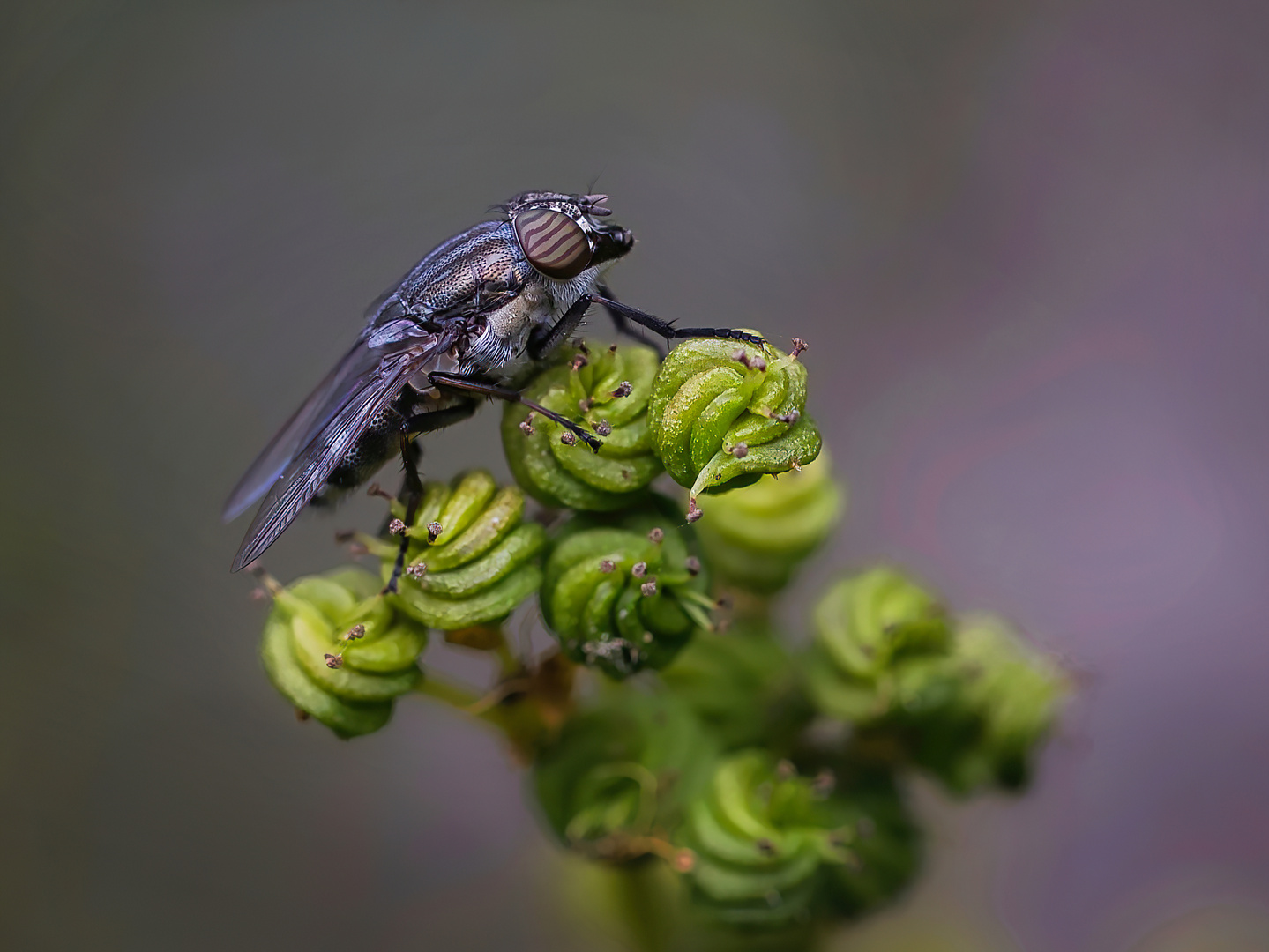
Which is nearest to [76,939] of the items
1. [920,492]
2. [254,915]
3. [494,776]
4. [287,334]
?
[254,915]

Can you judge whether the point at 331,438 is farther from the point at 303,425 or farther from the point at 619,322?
the point at 619,322

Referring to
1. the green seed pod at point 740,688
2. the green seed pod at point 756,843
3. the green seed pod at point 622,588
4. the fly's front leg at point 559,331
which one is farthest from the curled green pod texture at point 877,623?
the fly's front leg at point 559,331

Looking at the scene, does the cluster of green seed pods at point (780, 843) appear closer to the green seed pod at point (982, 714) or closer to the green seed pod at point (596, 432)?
the green seed pod at point (982, 714)

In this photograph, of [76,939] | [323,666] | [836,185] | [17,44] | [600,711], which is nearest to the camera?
[323,666]

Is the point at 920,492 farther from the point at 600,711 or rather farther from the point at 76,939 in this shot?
the point at 76,939

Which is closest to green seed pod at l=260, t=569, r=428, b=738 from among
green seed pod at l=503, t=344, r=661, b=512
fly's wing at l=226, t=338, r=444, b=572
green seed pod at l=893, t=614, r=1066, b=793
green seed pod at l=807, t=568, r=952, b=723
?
fly's wing at l=226, t=338, r=444, b=572

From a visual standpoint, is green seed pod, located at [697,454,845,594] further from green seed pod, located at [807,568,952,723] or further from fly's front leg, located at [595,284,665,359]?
fly's front leg, located at [595,284,665,359]
